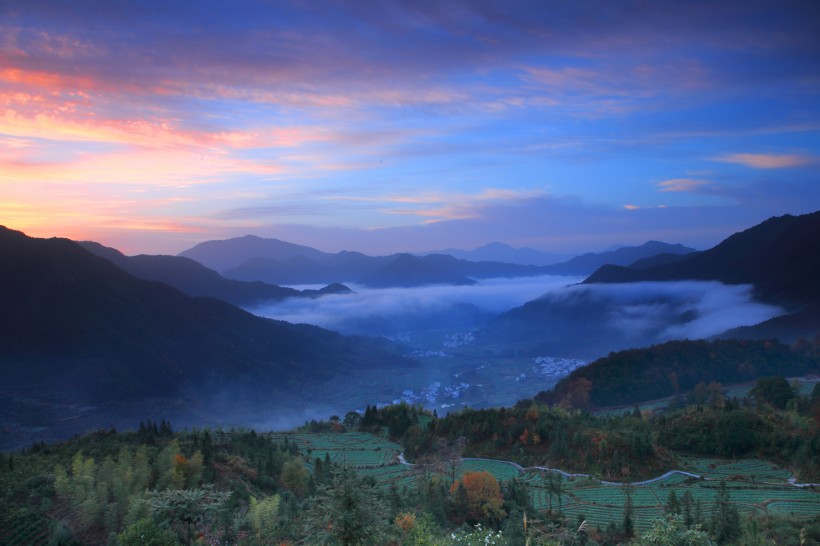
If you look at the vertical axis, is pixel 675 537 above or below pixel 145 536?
above

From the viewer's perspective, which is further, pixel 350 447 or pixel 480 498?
pixel 350 447

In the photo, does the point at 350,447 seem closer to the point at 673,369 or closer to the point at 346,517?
the point at 346,517

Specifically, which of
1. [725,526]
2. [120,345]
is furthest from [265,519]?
[120,345]

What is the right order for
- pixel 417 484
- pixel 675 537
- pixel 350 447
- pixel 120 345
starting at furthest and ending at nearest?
1. pixel 120 345
2. pixel 350 447
3. pixel 417 484
4. pixel 675 537

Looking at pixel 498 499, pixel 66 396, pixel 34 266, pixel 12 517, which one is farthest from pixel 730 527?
pixel 34 266

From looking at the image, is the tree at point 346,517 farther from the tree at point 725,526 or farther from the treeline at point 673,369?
the treeline at point 673,369

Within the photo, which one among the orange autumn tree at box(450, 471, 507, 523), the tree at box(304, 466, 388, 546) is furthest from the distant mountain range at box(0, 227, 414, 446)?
the tree at box(304, 466, 388, 546)
